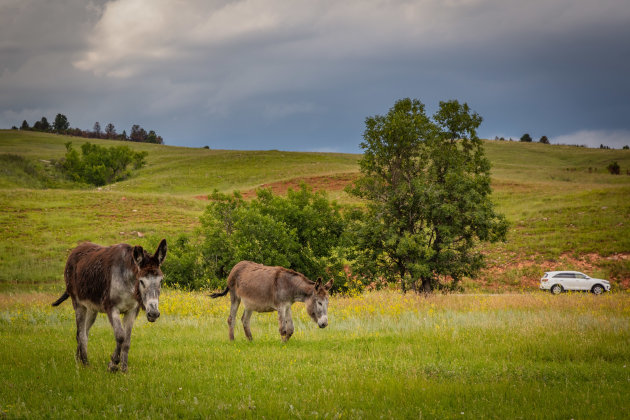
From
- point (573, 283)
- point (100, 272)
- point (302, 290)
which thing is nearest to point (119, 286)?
point (100, 272)

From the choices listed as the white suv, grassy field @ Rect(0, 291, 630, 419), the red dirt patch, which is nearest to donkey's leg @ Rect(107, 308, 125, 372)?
grassy field @ Rect(0, 291, 630, 419)

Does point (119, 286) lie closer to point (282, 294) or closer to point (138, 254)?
point (138, 254)

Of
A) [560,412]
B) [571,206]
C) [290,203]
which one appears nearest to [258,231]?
[290,203]

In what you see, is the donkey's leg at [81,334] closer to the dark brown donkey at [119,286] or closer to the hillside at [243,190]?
the dark brown donkey at [119,286]

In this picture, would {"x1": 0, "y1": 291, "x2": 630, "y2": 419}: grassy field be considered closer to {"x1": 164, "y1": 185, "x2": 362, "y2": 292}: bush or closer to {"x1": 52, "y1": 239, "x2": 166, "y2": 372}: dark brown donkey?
{"x1": 52, "y1": 239, "x2": 166, "y2": 372}: dark brown donkey

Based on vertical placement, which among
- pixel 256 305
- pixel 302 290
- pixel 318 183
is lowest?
pixel 256 305

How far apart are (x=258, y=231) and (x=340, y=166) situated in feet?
223

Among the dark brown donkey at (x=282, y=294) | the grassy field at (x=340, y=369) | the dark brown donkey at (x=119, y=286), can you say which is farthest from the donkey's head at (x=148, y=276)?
the dark brown donkey at (x=282, y=294)

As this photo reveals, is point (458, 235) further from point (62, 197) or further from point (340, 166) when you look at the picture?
point (340, 166)

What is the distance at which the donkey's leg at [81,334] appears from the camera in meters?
9.63

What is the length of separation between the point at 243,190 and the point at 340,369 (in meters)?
63.2

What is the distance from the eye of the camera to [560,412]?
686 centimetres

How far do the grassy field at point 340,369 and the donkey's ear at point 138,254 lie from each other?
6.99 feet

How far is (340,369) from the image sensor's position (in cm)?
930
